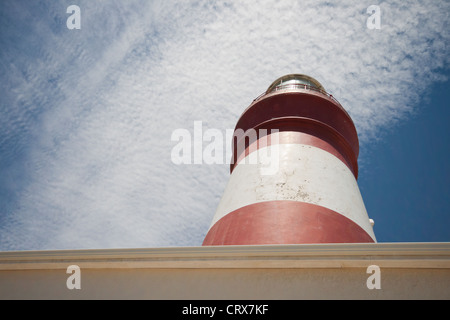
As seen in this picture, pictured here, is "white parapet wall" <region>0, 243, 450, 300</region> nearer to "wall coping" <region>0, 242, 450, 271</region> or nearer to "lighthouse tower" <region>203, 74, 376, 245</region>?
"wall coping" <region>0, 242, 450, 271</region>

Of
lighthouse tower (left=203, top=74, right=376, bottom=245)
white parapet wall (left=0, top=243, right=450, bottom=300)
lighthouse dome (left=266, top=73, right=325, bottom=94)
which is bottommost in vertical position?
white parapet wall (left=0, top=243, right=450, bottom=300)

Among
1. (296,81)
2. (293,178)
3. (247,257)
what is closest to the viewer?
(247,257)

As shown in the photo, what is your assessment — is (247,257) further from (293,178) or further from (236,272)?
(293,178)

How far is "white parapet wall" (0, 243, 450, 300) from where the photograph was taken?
2846 mm

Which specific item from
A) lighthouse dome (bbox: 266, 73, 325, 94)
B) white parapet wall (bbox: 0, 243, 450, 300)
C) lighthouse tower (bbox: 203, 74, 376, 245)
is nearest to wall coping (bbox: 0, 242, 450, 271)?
white parapet wall (bbox: 0, 243, 450, 300)

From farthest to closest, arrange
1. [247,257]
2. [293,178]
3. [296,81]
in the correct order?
[296,81] < [293,178] < [247,257]

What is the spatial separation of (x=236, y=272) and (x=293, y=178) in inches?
99.7

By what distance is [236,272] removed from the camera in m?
3.22

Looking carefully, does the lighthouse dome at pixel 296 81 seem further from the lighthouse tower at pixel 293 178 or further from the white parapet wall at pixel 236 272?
the white parapet wall at pixel 236 272

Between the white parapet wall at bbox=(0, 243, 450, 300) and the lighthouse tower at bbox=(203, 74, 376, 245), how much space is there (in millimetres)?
1388

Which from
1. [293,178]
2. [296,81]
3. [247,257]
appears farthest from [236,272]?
[296,81]

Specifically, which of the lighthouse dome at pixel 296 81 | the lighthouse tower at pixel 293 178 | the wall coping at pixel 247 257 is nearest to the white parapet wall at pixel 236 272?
the wall coping at pixel 247 257

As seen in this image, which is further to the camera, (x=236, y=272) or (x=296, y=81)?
(x=296, y=81)

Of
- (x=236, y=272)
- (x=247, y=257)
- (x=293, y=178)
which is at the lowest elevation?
(x=236, y=272)
